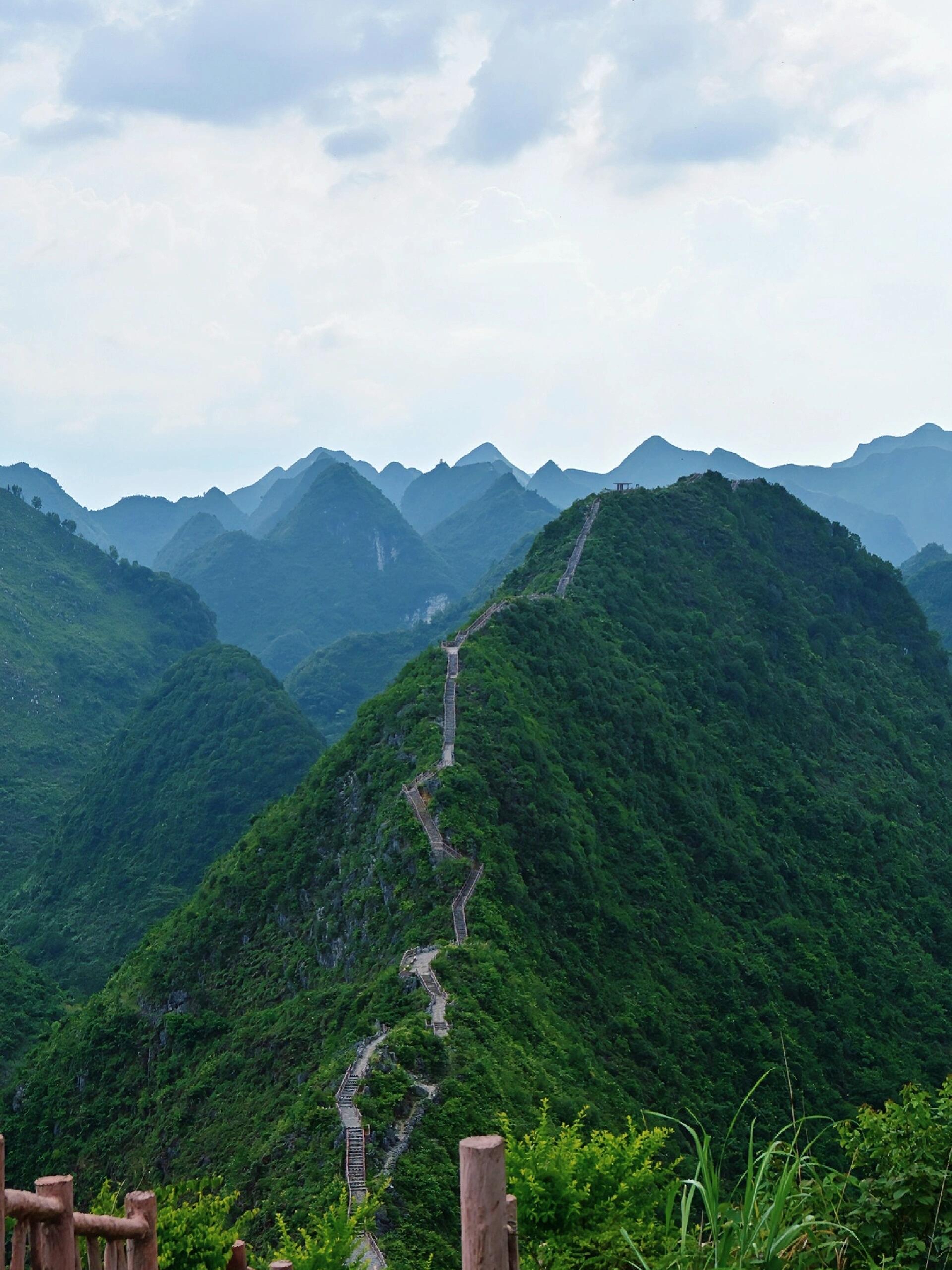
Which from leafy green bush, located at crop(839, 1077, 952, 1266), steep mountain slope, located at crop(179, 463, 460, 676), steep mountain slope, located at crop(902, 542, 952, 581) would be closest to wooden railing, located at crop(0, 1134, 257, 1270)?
leafy green bush, located at crop(839, 1077, 952, 1266)

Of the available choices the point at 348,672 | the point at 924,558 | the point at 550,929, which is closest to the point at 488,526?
the point at 348,672

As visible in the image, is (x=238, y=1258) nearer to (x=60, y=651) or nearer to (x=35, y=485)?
(x=60, y=651)

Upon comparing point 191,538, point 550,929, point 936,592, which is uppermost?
point 191,538

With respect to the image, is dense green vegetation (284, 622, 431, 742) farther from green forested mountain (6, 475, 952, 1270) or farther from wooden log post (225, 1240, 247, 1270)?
wooden log post (225, 1240, 247, 1270)

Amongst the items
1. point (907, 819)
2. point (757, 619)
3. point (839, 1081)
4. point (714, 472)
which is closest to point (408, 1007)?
point (839, 1081)

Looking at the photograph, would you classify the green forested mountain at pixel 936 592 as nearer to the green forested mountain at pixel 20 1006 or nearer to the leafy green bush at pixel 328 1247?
the green forested mountain at pixel 20 1006

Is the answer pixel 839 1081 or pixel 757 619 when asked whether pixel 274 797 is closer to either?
pixel 757 619

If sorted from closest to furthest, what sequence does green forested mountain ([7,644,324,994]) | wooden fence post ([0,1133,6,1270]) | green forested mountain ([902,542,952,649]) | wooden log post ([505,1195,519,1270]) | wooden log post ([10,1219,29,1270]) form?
1. wooden fence post ([0,1133,6,1270])
2. wooden log post ([10,1219,29,1270])
3. wooden log post ([505,1195,519,1270])
4. green forested mountain ([7,644,324,994])
5. green forested mountain ([902,542,952,649])
